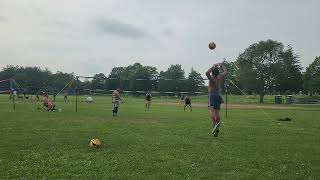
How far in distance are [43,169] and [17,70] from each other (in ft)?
579

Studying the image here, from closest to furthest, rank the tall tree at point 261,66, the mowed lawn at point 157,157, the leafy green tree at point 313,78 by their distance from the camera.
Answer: the mowed lawn at point 157,157 → the tall tree at point 261,66 → the leafy green tree at point 313,78

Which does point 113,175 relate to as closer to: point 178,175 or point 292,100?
point 178,175

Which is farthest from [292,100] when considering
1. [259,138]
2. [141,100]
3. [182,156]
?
[182,156]

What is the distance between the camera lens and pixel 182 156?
37.2ft

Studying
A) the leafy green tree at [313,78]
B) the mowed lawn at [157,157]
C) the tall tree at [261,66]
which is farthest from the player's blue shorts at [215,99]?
the leafy green tree at [313,78]

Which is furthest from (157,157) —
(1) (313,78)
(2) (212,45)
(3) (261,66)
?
(1) (313,78)

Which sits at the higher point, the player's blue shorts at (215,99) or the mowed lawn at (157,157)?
the player's blue shorts at (215,99)

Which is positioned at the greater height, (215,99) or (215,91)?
(215,91)

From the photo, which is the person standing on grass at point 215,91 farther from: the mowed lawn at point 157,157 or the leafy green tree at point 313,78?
the leafy green tree at point 313,78

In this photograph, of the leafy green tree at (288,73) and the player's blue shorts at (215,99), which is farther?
the leafy green tree at (288,73)

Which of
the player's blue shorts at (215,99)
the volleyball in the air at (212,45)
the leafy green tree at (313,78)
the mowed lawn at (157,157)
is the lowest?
the mowed lawn at (157,157)

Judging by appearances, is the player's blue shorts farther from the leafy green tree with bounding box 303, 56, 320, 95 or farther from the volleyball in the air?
the leafy green tree with bounding box 303, 56, 320, 95

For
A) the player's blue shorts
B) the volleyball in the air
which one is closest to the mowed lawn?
the player's blue shorts

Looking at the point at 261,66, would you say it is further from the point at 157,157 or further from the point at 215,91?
the point at 157,157
